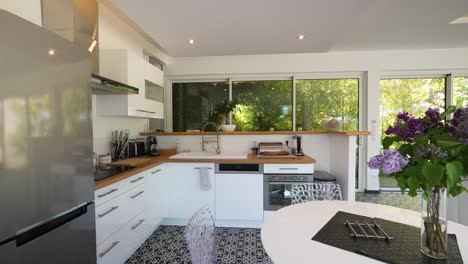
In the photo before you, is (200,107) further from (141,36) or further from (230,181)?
(230,181)

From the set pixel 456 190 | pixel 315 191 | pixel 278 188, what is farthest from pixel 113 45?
pixel 456 190

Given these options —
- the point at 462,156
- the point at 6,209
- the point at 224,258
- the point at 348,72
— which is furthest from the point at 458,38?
the point at 6,209

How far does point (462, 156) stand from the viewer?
82 cm

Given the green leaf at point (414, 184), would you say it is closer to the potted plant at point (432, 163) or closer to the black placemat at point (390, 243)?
the potted plant at point (432, 163)

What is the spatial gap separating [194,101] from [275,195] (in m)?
2.30

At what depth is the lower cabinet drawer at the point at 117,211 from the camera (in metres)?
1.65

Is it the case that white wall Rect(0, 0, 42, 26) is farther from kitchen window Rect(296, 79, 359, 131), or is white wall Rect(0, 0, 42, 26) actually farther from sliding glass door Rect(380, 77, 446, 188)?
sliding glass door Rect(380, 77, 446, 188)

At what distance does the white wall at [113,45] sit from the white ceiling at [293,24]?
0.40m

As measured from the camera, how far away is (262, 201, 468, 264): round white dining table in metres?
0.92

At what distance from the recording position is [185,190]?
2.80m

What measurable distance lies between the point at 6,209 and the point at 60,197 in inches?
9.9

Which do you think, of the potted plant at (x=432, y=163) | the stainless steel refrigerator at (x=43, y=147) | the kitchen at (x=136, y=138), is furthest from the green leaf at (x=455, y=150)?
the stainless steel refrigerator at (x=43, y=147)

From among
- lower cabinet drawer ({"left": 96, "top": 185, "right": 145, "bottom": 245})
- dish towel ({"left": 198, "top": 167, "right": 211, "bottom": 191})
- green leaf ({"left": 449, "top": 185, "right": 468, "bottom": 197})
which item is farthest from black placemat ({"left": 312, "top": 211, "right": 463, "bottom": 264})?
dish towel ({"left": 198, "top": 167, "right": 211, "bottom": 191})

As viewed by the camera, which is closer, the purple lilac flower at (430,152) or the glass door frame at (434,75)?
the purple lilac flower at (430,152)
